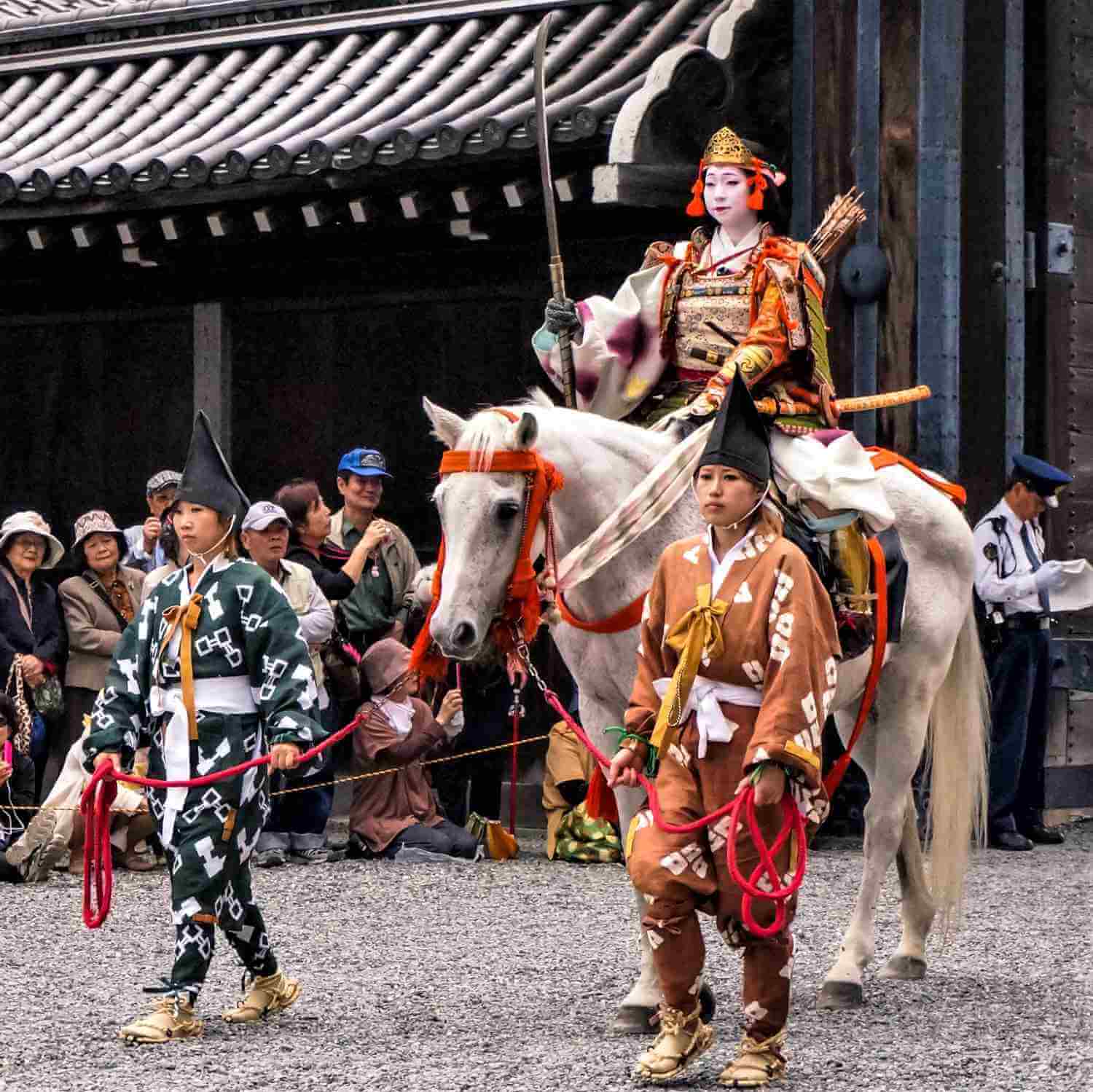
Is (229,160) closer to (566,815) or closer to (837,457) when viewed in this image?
(566,815)

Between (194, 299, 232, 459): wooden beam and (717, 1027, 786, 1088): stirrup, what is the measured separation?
688cm

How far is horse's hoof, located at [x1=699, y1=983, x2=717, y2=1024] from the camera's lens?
5562mm

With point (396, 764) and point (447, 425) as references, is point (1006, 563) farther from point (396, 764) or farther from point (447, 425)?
point (447, 425)

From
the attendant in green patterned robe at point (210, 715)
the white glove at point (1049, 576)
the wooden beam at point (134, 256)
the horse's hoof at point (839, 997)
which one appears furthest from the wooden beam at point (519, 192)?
the horse's hoof at point (839, 997)

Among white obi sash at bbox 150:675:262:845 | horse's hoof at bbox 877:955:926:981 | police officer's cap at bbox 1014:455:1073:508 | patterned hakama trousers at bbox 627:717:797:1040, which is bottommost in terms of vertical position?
horse's hoof at bbox 877:955:926:981

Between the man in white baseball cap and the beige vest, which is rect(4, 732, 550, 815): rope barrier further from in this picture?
the beige vest

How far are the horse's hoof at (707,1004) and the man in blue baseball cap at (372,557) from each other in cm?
431

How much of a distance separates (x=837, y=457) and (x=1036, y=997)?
1593 mm

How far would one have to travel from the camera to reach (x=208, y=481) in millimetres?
5797

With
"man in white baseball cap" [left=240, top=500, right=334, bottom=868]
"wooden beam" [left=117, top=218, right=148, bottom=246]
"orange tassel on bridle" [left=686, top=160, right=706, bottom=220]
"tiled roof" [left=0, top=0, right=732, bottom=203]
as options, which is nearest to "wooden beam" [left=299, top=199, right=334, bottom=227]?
"tiled roof" [left=0, top=0, right=732, bottom=203]

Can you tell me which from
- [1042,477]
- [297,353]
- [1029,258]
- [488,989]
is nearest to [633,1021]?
[488,989]

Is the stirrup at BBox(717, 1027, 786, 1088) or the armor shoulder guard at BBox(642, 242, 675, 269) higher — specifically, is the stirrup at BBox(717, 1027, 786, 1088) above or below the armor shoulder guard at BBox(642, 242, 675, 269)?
below

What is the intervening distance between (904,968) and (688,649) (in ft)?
6.66

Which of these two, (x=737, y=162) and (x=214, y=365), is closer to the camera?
(x=737, y=162)
